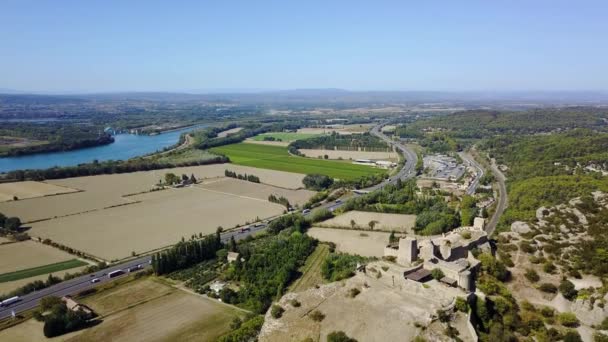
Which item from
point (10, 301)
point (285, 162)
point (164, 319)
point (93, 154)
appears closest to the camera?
point (164, 319)

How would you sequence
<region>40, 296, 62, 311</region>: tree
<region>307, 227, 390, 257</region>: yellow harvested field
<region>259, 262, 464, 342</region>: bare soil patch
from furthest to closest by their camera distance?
<region>307, 227, 390, 257</region>: yellow harvested field → <region>40, 296, 62, 311</region>: tree → <region>259, 262, 464, 342</region>: bare soil patch

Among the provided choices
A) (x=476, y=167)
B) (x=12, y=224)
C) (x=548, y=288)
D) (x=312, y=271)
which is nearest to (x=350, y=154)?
(x=476, y=167)

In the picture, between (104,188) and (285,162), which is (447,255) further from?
(285,162)

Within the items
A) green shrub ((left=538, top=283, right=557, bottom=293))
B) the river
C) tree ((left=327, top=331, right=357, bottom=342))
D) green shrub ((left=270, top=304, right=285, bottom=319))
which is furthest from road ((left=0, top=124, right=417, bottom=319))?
the river

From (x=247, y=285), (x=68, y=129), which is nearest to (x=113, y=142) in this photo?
(x=68, y=129)

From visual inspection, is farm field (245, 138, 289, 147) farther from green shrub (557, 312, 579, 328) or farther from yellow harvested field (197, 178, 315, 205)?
green shrub (557, 312, 579, 328)

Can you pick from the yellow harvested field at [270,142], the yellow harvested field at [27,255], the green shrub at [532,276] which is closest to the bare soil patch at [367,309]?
the green shrub at [532,276]
